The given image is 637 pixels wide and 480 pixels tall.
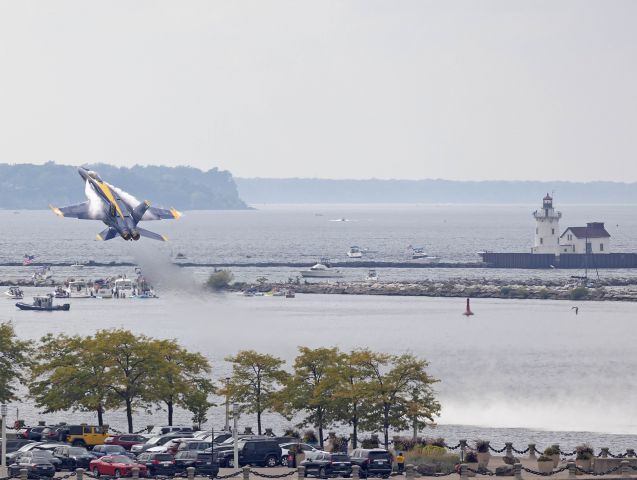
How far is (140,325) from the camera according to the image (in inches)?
7274

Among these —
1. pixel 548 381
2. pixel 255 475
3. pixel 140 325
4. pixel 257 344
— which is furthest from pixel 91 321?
pixel 255 475

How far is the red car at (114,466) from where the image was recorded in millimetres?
70938

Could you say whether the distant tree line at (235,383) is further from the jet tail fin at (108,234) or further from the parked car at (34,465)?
the parked car at (34,465)

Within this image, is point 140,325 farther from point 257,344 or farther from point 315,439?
point 315,439

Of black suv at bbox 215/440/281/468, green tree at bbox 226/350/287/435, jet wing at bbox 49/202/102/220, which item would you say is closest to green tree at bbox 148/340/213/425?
green tree at bbox 226/350/287/435

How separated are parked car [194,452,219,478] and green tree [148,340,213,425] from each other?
19037mm

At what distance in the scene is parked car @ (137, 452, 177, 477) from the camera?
72.0 m

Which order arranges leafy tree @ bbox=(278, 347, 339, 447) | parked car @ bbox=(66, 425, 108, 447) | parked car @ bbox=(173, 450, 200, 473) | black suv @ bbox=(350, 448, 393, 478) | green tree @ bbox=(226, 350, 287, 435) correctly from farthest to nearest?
green tree @ bbox=(226, 350, 287, 435) < leafy tree @ bbox=(278, 347, 339, 447) < parked car @ bbox=(66, 425, 108, 447) < parked car @ bbox=(173, 450, 200, 473) < black suv @ bbox=(350, 448, 393, 478)

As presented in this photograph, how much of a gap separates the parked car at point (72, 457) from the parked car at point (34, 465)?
1141mm

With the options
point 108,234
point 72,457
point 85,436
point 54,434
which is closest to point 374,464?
point 72,457

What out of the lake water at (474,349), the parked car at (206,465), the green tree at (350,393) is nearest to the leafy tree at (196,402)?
the green tree at (350,393)

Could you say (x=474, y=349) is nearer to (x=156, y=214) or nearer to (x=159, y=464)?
(x=156, y=214)

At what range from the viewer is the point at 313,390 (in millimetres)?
91312

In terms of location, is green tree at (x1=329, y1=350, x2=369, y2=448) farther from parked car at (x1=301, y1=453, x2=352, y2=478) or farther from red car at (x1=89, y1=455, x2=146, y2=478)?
red car at (x1=89, y1=455, x2=146, y2=478)
